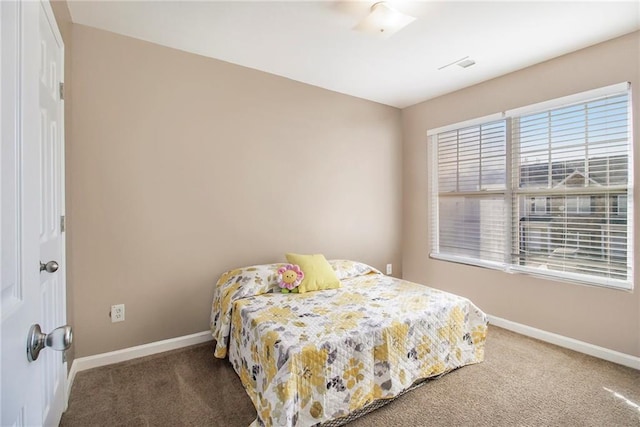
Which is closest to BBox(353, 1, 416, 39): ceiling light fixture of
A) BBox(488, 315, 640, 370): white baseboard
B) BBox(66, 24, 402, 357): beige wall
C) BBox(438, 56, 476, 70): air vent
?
BBox(438, 56, 476, 70): air vent

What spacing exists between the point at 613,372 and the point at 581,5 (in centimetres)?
254

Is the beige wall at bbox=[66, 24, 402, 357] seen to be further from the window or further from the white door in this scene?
Answer: the white door

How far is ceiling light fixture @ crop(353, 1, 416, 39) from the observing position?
79.2 inches

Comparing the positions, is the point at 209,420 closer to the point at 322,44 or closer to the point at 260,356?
the point at 260,356

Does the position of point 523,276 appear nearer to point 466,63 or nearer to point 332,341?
point 466,63

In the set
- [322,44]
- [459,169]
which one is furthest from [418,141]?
[322,44]

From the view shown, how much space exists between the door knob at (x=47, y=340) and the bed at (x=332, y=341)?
1.11 m

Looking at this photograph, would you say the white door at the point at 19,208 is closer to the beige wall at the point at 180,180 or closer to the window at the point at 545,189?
the beige wall at the point at 180,180

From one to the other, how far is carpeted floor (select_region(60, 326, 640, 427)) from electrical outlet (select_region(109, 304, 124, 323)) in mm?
330

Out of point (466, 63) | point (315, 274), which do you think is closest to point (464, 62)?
point (466, 63)

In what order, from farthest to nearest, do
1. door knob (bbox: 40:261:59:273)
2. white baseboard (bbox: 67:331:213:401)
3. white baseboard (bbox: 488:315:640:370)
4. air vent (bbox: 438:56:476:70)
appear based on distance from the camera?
air vent (bbox: 438:56:476:70) < white baseboard (bbox: 488:315:640:370) < white baseboard (bbox: 67:331:213:401) < door knob (bbox: 40:261:59:273)

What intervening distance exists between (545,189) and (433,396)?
2.05 meters

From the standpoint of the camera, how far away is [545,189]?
2.82m

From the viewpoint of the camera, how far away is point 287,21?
2.23 m
